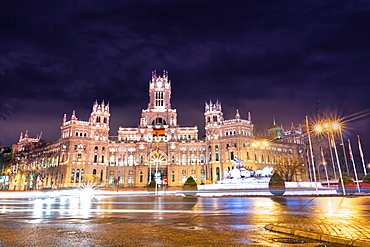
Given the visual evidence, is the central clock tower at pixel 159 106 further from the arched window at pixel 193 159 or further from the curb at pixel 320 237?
the curb at pixel 320 237

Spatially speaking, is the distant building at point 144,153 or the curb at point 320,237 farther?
the distant building at point 144,153

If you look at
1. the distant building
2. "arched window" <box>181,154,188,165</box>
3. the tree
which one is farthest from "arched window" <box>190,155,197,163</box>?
the tree

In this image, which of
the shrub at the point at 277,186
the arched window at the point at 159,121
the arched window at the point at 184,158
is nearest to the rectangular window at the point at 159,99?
the arched window at the point at 159,121

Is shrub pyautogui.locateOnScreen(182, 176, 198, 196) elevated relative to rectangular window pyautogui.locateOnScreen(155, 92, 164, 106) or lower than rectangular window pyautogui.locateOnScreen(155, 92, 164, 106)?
lower

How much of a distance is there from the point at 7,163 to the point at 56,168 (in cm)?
2018

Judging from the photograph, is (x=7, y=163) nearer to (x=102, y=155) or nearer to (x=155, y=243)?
(x=102, y=155)

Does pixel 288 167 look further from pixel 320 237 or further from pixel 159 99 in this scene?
pixel 320 237

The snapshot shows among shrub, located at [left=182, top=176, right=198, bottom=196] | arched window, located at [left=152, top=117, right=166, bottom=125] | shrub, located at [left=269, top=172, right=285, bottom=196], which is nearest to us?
shrub, located at [left=269, top=172, right=285, bottom=196]

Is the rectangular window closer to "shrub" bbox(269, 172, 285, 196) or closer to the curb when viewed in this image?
"shrub" bbox(269, 172, 285, 196)

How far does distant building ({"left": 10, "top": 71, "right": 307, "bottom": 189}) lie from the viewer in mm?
101062

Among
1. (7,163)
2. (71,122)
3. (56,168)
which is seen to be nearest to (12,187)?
(7,163)

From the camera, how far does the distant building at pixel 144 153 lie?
101 metres

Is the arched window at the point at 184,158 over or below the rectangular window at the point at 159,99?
below

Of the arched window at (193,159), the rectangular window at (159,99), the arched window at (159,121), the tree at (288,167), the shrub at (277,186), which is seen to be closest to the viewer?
the shrub at (277,186)
